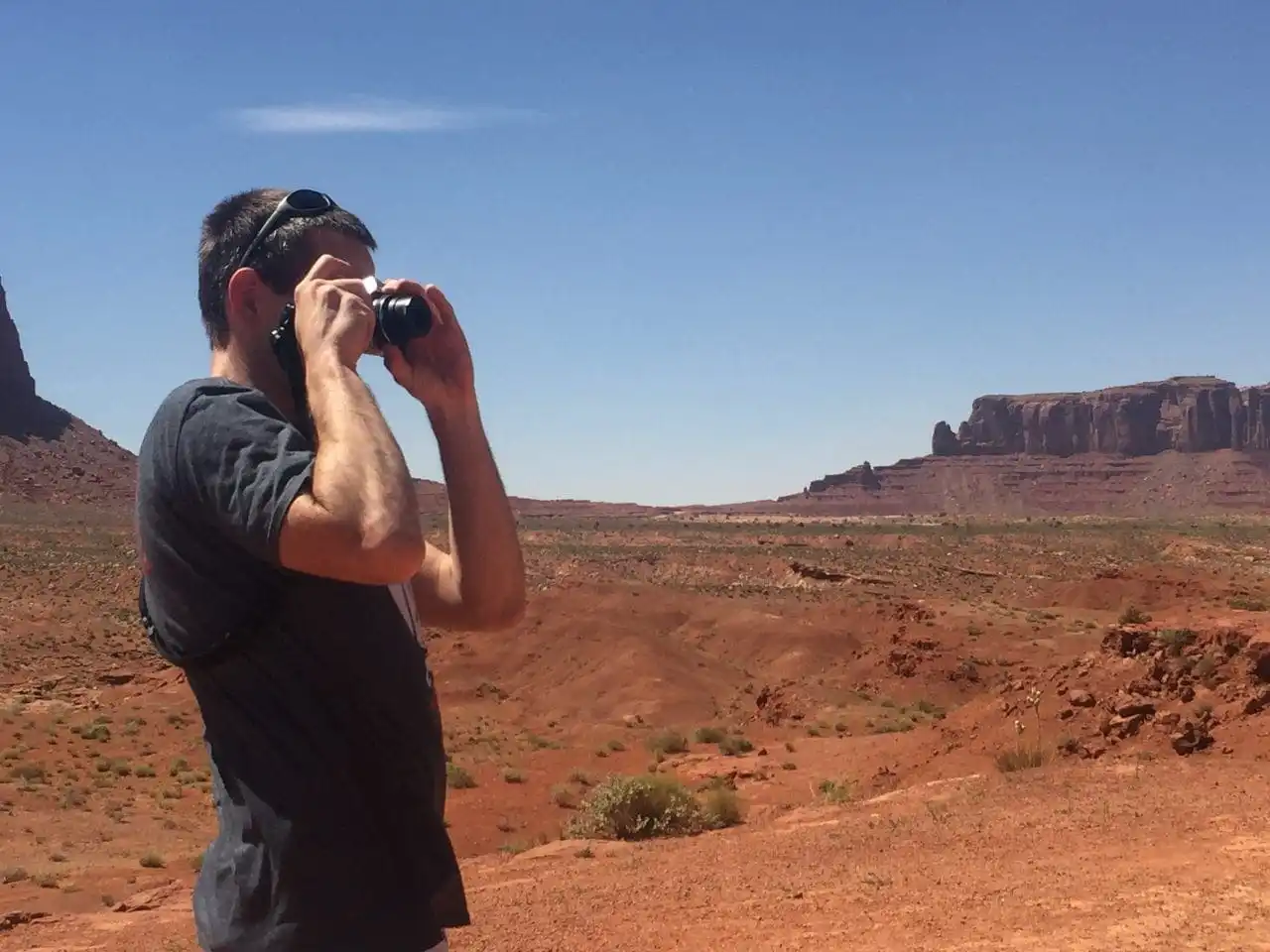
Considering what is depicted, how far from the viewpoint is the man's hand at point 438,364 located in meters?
2.28

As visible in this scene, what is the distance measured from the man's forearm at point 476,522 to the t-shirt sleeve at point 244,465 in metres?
0.38

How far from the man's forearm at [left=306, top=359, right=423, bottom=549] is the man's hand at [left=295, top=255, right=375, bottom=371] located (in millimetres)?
37

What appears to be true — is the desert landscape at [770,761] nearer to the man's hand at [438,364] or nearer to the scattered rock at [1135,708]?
the scattered rock at [1135,708]

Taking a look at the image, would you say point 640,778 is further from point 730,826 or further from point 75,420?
point 75,420

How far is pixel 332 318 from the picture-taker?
6.51 feet

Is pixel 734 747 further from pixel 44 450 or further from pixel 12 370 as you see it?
pixel 12 370

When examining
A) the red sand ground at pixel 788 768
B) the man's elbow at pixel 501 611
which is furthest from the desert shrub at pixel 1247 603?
the man's elbow at pixel 501 611

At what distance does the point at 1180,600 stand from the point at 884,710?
1351 centimetres

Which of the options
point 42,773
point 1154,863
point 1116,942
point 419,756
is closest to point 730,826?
point 1154,863

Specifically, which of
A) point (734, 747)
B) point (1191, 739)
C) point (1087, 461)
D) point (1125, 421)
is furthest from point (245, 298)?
point (1125, 421)

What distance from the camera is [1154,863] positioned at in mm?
7793

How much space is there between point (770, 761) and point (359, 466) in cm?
1633

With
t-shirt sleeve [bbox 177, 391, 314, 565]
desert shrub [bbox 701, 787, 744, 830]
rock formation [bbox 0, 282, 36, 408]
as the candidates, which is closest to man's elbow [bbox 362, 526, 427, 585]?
t-shirt sleeve [bbox 177, 391, 314, 565]

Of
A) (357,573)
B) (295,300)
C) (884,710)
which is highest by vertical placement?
(295,300)
